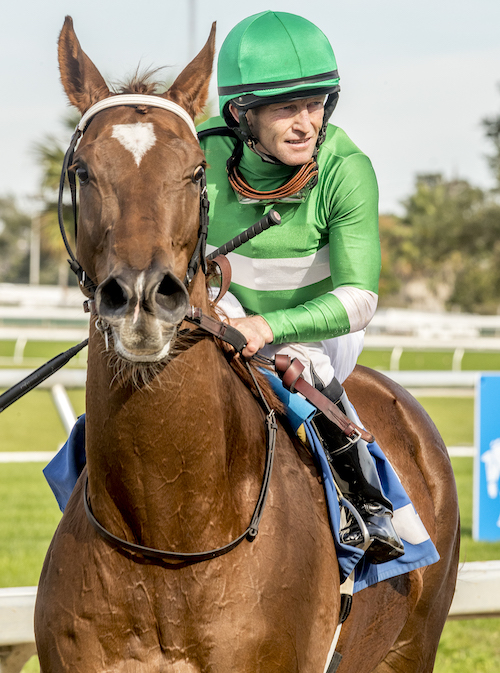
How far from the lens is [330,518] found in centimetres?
264

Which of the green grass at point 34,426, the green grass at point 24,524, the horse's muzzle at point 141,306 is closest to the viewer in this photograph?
the horse's muzzle at point 141,306

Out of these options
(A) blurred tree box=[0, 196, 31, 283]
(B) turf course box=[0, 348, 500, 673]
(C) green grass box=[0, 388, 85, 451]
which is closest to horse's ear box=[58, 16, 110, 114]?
(B) turf course box=[0, 348, 500, 673]

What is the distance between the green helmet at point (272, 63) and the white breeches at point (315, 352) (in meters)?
0.61

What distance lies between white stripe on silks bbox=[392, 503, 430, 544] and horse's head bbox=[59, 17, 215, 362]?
144cm

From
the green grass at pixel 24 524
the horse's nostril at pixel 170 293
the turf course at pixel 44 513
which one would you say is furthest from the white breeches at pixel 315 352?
the green grass at pixel 24 524

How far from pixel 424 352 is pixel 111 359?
2466 cm

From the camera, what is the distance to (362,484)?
2.87 meters

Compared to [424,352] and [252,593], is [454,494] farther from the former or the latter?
[424,352]

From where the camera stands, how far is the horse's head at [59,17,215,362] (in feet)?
5.96

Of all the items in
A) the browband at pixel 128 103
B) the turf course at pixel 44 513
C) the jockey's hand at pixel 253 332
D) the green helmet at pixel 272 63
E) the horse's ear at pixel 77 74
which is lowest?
the turf course at pixel 44 513

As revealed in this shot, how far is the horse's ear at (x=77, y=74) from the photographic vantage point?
2332 mm

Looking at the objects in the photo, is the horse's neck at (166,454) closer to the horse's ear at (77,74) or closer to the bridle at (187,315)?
the bridle at (187,315)

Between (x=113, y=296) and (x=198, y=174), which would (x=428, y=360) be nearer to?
(x=198, y=174)

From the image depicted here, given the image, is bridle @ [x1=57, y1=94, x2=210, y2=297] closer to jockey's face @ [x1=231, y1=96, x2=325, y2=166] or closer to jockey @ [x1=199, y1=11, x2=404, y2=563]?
jockey @ [x1=199, y1=11, x2=404, y2=563]
